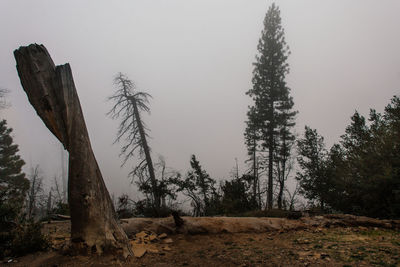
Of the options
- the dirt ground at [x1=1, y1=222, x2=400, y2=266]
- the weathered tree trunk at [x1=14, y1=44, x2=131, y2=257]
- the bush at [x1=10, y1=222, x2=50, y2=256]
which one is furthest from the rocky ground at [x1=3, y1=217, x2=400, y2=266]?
the weathered tree trunk at [x1=14, y1=44, x2=131, y2=257]

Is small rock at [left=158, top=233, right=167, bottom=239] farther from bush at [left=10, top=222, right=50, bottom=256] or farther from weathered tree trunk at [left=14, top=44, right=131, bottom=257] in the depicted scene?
bush at [left=10, top=222, right=50, bottom=256]

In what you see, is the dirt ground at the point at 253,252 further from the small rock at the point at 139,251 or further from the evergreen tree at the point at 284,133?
the evergreen tree at the point at 284,133

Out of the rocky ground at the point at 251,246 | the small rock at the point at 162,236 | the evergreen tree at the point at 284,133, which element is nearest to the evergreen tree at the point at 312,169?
the evergreen tree at the point at 284,133

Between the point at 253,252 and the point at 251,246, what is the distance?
0.60m

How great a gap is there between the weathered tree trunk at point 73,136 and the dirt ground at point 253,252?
66 centimetres

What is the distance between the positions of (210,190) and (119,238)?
1315 centimetres

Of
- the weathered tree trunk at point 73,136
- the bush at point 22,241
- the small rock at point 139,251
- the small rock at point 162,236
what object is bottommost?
the small rock at point 162,236

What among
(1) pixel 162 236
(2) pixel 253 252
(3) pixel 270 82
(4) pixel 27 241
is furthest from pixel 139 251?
(3) pixel 270 82

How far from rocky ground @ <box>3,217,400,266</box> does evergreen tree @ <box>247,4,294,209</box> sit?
9.65 m

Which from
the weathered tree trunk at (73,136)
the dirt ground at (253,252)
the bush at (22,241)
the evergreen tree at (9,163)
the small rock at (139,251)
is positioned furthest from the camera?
the evergreen tree at (9,163)

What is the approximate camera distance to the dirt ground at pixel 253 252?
384cm

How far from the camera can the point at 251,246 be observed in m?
5.32

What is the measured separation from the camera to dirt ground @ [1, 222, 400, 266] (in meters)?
3.84

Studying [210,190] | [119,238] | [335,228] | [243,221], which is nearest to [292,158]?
[210,190]
